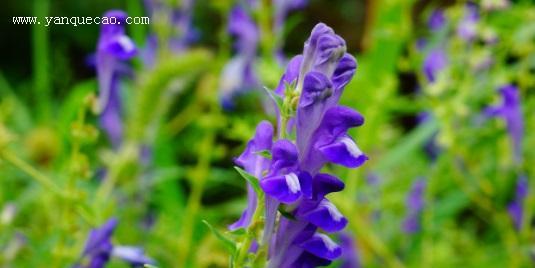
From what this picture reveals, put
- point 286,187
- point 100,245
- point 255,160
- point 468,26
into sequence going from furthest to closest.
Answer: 1. point 468,26
2. point 100,245
3. point 255,160
4. point 286,187

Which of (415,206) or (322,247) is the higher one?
(415,206)

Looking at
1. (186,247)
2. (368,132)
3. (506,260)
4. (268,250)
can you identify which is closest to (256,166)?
(268,250)

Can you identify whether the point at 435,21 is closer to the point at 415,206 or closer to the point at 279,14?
the point at 279,14

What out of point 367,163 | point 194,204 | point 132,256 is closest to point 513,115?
point 367,163

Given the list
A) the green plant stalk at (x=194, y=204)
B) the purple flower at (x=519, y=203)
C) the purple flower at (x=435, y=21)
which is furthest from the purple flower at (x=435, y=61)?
the green plant stalk at (x=194, y=204)

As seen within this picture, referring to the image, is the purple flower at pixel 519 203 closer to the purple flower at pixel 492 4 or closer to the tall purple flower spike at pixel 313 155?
the purple flower at pixel 492 4

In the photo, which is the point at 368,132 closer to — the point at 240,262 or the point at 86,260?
the point at 86,260

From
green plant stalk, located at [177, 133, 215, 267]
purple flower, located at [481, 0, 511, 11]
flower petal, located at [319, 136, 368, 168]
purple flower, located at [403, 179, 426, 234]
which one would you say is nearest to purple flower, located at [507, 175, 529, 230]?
purple flower, located at [403, 179, 426, 234]
